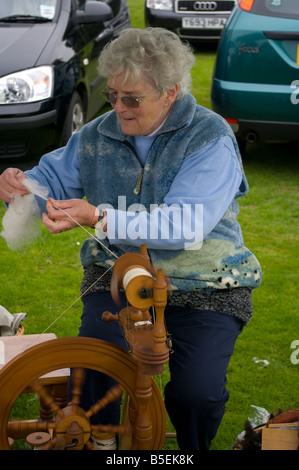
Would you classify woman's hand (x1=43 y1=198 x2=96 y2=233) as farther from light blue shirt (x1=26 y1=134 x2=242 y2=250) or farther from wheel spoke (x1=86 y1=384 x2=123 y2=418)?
wheel spoke (x1=86 y1=384 x2=123 y2=418)

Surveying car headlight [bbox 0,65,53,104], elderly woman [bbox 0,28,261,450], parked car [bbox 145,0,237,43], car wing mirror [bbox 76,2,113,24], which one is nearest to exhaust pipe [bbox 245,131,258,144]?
car wing mirror [bbox 76,2,113,24]

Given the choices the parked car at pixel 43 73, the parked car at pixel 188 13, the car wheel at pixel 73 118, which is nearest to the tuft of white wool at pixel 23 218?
the parked car at pixel 43 73

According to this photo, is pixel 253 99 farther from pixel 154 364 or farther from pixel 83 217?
pixel 154 364

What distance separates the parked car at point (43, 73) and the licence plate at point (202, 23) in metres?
3.79

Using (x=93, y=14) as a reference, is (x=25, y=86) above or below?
below

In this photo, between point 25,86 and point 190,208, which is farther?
point 25,86

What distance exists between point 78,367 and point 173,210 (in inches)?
22.6

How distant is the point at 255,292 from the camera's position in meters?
4.02

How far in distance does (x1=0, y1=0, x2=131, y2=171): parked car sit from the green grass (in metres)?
0.59

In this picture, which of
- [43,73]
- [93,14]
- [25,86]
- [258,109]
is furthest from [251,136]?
[25,86]

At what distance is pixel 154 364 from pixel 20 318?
154 centimetres

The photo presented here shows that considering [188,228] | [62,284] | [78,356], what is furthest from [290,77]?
[78,356]

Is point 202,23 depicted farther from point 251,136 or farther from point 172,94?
point 172,94

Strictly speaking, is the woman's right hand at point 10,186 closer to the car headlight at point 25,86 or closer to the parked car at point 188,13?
the car headlight at point 25,86
